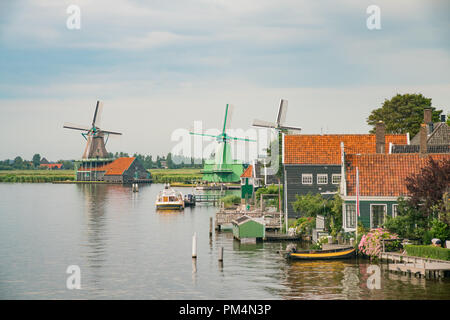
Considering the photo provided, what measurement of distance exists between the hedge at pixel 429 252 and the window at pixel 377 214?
459 centimetres

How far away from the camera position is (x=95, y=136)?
611 ft

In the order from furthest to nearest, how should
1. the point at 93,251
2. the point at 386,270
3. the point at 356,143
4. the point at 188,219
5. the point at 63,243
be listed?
the point at 188,219 < the point at 356,143 < the point at 63,243 < the point at 93,251 < the point at 386,270

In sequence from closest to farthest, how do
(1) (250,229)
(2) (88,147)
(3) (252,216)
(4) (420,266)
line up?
(4) (420,266), (1) (250,229), (3) (252,216), (2) (88,147)

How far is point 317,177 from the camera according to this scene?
194ft


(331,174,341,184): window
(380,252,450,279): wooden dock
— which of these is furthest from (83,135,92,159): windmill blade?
(380,252,450,279): wooden dock

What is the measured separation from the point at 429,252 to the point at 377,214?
6.71 m

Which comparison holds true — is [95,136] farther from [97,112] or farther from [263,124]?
[263,124]

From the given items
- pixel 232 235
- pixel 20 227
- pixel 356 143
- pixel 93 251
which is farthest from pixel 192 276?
→ pixel 20 227

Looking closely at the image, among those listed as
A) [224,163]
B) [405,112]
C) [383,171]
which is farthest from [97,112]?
[383,171]

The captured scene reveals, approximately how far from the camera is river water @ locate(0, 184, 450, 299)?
3447 centimetres

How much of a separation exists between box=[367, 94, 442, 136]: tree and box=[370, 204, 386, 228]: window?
49494mm

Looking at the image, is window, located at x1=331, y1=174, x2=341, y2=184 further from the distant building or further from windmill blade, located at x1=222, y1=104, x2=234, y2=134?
windmill blade, located at x1=222, y1=104, x2=234, y2=134
